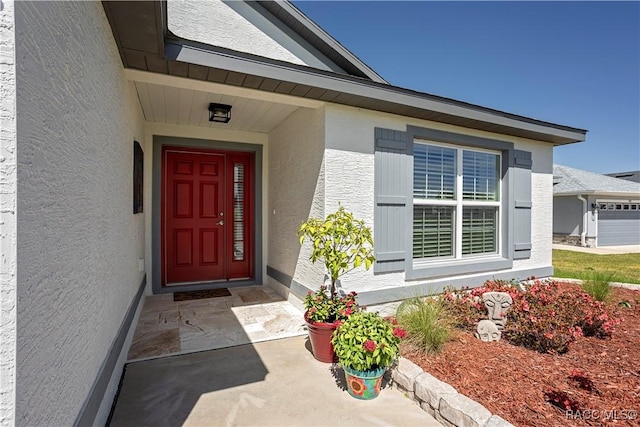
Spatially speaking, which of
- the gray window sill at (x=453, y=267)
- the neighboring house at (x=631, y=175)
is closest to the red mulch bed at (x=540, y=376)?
the gray window sill at (x=453, y=267)

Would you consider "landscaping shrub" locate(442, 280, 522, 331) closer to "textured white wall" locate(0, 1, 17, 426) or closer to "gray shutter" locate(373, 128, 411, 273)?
"gray shutter" locate(373, 128, 411, 273)

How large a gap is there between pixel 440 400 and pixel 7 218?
242 centimetres

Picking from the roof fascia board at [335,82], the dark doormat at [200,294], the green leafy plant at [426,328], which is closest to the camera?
the roof fascia board at [335,82]

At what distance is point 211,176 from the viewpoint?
5.27 m

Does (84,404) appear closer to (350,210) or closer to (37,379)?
(37,379)

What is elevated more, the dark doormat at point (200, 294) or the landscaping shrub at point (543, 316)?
the landscaping shrub at point (543, 316)

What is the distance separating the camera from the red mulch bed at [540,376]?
6.76 feet

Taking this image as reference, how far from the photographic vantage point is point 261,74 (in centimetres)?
305

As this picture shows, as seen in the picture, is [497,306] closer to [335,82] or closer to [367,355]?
[367,355]

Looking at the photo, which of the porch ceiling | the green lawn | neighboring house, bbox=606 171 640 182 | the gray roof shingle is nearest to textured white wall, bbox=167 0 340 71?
the porch ceiling

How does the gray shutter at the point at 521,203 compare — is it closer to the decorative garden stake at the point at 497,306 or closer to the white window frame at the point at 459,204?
the white window frame at the point at 459,204

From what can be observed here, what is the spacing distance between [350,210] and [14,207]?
311 centimetres

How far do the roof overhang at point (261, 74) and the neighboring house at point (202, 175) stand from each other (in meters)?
0.02

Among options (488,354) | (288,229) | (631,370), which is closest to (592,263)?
(631,370)
